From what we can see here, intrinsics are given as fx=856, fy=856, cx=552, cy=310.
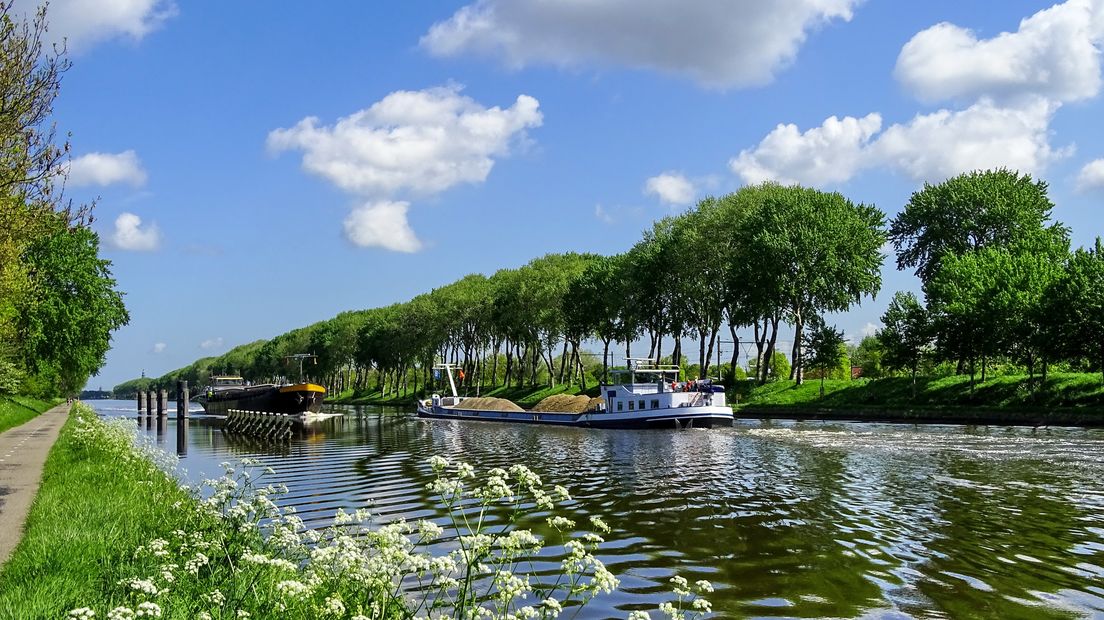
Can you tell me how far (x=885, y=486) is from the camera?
23312 millimetres

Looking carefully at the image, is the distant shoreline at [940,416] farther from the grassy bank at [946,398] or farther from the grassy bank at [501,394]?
the grassy bank at [501,394]

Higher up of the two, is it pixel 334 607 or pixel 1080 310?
pixel 1080 310

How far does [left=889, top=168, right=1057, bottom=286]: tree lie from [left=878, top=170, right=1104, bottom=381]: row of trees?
3.4 inches

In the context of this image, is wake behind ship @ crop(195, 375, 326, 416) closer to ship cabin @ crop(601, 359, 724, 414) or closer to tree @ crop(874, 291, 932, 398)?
ship cabin @ crop(601, 359, 724, 414)

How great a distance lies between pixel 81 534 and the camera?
1217cm

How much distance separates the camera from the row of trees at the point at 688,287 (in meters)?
70.6

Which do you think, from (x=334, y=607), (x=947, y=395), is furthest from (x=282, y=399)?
(x=334, y=607)

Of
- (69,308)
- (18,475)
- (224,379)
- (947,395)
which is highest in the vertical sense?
(69,308)

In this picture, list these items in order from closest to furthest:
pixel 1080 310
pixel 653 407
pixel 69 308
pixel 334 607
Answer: pixel 334 607
pixel 1080 310
pixel 653 407
pixel 69 308

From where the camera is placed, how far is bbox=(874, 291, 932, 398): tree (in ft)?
205

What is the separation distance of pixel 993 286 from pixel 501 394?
65913 millimetres

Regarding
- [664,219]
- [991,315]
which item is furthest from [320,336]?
[991,315]

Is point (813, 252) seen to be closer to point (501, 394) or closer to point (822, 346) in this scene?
point (822, 346)

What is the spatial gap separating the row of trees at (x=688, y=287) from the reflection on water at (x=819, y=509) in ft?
99.7
